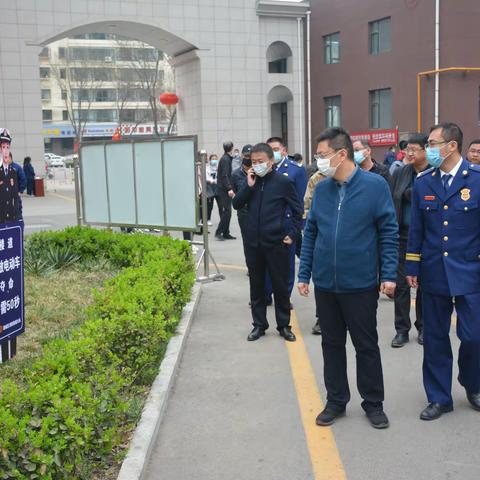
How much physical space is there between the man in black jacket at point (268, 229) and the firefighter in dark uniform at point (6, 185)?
211 cm

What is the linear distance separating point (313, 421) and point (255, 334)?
206 cm

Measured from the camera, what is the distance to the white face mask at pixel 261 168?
6.29m

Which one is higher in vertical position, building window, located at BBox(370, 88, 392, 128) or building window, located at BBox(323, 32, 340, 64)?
building window, located at BBox(323, 32, 340, 64)

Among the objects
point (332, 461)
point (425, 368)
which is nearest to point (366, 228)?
point (425, 368)

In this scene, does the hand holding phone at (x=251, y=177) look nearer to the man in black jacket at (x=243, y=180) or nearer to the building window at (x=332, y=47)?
the man in black jacket at (x=243, y=180)

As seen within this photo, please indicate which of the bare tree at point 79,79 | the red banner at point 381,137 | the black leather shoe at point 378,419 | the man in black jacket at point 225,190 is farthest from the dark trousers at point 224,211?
the bare tree at point 79,79

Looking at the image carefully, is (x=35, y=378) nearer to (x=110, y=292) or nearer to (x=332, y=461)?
(x=332, y=461)

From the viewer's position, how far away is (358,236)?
4.30 metres

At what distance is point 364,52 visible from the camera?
1118 inches

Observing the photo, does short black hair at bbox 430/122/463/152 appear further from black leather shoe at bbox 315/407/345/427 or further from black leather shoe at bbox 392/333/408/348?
black leather shoe at bbox 392/333/408/348

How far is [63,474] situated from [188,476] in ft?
2.64

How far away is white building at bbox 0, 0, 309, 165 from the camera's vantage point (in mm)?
26859

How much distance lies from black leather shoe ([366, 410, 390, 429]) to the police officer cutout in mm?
290

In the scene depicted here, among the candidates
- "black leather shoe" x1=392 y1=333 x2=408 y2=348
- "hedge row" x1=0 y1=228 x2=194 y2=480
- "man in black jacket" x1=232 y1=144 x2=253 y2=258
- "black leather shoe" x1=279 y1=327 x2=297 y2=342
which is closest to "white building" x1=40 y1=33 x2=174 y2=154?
"man in black jacket" x1=232 y1=144 x2=253 y2=258
